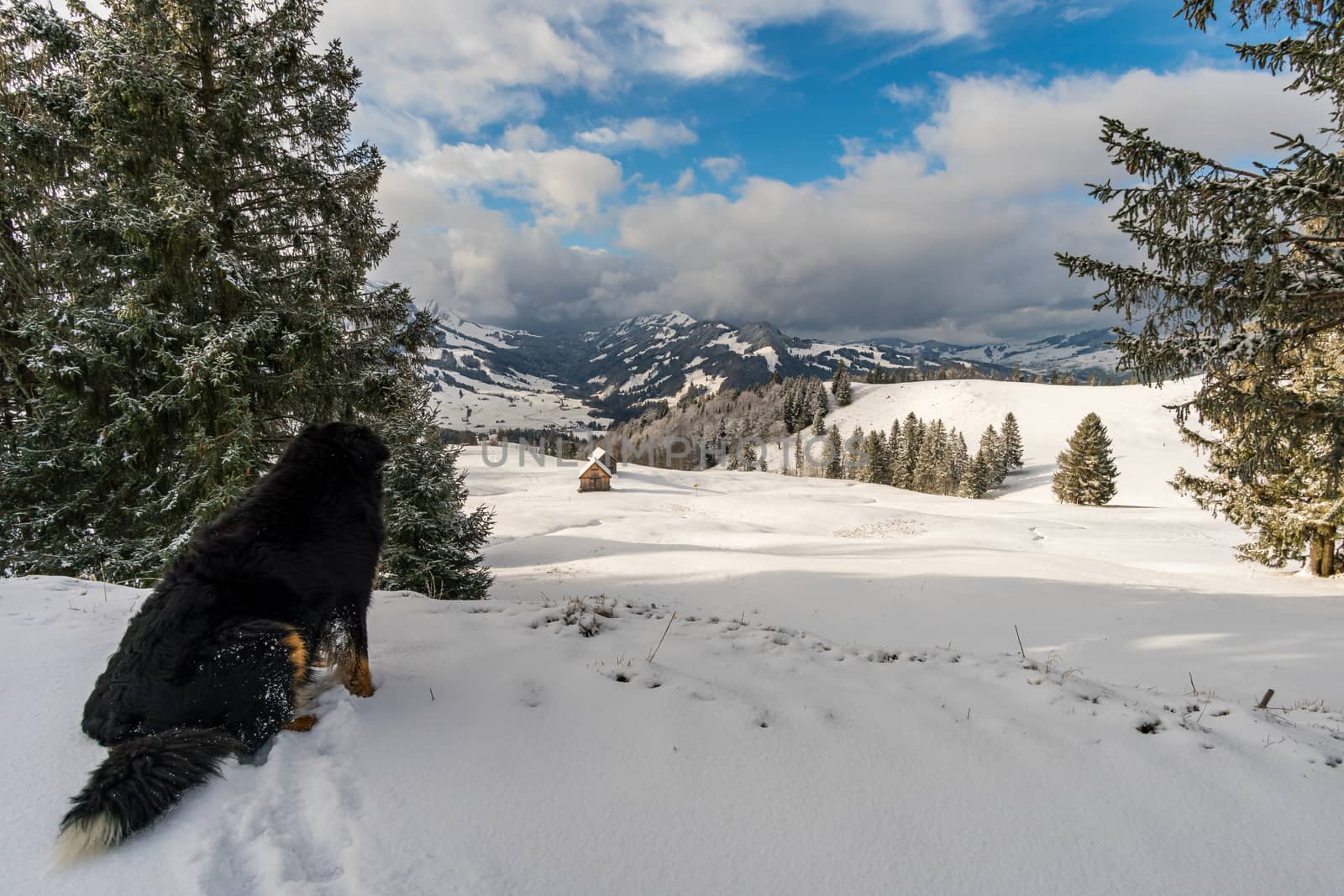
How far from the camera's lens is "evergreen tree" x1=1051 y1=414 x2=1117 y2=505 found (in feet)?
141

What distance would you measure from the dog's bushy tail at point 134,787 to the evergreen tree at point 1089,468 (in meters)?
54.7

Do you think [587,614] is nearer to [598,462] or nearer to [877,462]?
[598,462]

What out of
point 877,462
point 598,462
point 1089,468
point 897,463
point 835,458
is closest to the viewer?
point 598,462

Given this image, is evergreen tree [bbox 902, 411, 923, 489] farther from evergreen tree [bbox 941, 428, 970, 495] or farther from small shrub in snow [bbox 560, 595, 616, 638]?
small shrub in snow [bbox 560, 595, 616, 638]

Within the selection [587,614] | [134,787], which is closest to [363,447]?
[134,787]

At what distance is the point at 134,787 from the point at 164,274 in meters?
7.36

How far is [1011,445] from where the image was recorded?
66562 mm

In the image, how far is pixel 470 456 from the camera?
221 feet

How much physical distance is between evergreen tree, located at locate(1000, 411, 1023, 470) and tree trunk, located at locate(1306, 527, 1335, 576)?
2319 inches

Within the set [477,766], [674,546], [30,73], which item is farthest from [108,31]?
[674,546]

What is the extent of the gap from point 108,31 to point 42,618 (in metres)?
7.19

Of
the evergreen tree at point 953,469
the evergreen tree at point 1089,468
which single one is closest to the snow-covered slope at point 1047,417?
the evergreen tree at point 953,469

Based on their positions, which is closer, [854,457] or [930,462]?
[930,462]

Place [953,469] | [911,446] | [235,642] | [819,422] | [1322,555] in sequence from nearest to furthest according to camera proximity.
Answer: [235,642] → [1322,555] → [953,469] → [911,446] → [819,422]
